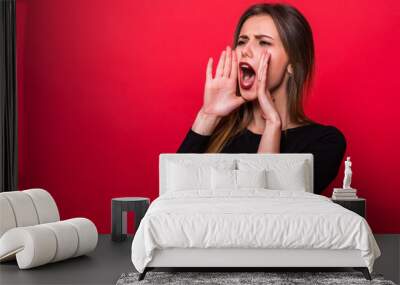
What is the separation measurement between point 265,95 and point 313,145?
2.33 ft

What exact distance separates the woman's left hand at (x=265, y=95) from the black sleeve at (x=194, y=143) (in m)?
0.65

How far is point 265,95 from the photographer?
22.4ft

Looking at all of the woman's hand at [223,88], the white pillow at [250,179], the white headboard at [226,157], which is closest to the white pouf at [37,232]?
the white headboard at [226,157]

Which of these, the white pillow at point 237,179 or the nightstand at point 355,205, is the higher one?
the white pillow at point 237,179

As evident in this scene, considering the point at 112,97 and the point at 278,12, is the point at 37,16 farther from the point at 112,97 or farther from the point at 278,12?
the point at 278,12

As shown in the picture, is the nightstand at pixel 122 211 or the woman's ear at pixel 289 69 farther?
the woman's ear at pixel 289 69

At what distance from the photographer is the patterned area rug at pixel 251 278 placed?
4.67 m

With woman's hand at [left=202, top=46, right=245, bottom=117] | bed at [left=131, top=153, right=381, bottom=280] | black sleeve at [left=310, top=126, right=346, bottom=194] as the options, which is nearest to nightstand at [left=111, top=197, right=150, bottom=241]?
woman's hand at [left=202, top=46, right=245, bottom=117]

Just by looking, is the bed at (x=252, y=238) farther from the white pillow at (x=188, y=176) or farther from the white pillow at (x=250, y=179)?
the white pillow at (x=188, y=176)

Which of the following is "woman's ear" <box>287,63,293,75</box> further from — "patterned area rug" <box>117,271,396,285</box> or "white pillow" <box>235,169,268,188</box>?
"patterned area rug" <box>117,271,396,285</box>

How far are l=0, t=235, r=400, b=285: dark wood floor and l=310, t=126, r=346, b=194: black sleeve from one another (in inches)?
37.0

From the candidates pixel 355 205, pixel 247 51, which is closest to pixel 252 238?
pixel 355 205

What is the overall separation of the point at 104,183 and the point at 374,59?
10.2 feet

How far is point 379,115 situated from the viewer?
6.96 meters
